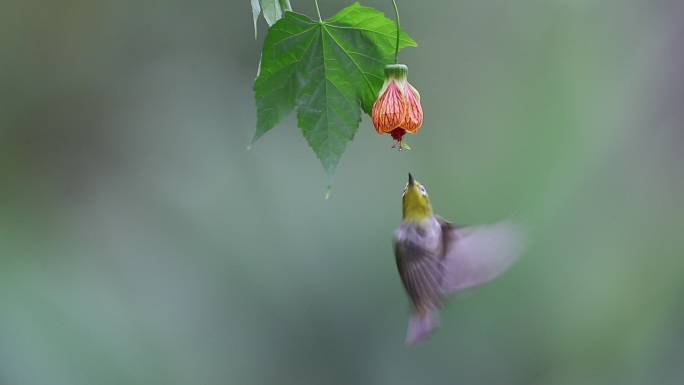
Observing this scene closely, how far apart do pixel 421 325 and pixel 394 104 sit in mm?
423

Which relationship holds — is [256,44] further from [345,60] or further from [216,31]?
[345,60]

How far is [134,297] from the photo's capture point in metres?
3.14

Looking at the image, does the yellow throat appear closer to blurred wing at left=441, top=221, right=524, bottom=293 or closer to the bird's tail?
blurred wing at left=441, top=221, right=524, bottom=293

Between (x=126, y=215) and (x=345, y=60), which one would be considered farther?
(x=126, y=215)

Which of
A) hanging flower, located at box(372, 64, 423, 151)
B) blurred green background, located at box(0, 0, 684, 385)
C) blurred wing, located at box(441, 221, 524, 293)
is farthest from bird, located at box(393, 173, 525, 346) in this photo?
blurred green background, located at box(0, 0, 684, 385)

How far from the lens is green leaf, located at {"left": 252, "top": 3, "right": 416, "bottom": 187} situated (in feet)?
3.82

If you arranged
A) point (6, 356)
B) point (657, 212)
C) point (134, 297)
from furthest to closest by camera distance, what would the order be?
1. point (657, 212)
2. point (134, 297)
3. point (6, 356)

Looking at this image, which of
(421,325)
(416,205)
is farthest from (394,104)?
(421,325)

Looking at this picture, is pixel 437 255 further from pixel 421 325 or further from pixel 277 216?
pixel 277 216

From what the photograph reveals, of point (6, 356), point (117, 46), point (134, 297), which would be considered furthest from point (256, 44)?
point (6, 356)

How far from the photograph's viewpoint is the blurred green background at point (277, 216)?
3141 millimetres

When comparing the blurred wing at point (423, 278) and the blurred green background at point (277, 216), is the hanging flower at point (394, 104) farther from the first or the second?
the blurred green background at point (277, 216)

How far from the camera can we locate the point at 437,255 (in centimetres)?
143

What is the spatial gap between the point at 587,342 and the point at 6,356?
2091 millimetres
